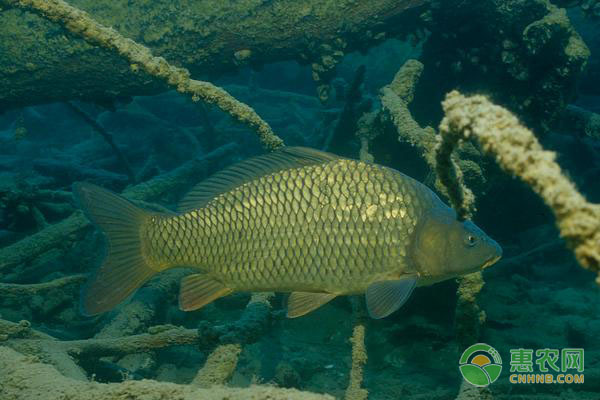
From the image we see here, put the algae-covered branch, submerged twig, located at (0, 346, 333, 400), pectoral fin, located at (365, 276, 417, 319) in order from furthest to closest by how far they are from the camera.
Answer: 1. the algae-covered branch
2. pectoral fin, located at (365, 276, 417, 319)
3. submerged twig, located at (0, 346, 333, 400)

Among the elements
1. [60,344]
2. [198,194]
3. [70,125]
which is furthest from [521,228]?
[70,125]

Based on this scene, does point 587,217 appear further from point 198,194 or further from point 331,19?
point 331,19

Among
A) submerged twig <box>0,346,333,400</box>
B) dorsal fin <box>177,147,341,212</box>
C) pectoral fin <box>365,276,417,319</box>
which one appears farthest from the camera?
dorsal fin <box>177,147,341,212</box>

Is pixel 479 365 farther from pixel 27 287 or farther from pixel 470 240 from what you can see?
pixel 27 287

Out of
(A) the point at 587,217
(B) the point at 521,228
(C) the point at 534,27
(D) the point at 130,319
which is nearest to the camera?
(A) the point at 587,217

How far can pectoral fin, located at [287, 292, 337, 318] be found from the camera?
106 inches

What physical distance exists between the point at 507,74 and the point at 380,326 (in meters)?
3.23

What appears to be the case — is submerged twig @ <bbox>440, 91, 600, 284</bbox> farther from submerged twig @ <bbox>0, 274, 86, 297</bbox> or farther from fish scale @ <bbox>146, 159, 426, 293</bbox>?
submerged twig @ <bbox>0, 274, 86, 297</bbox>

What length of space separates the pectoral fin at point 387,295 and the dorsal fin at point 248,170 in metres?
0.91

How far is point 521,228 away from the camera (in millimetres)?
6301

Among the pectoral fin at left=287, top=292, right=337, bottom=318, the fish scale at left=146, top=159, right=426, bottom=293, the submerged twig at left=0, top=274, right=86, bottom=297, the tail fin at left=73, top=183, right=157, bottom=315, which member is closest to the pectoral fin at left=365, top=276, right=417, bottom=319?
the fish scale at left=146, top=159, right=426, bottom=293

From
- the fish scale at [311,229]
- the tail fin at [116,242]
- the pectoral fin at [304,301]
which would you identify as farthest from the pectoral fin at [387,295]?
the tail fin at [116,242]

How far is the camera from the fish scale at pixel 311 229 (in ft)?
8.67

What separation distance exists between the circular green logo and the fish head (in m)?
0.63
